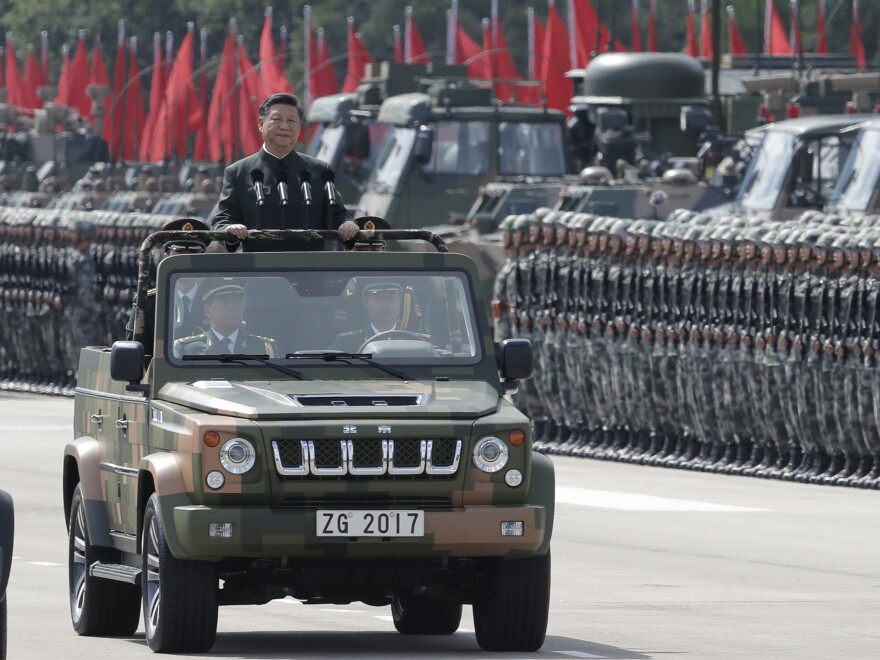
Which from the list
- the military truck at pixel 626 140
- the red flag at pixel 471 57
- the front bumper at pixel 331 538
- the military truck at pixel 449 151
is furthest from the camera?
the red flag at pixel 471 57

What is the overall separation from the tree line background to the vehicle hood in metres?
68.9

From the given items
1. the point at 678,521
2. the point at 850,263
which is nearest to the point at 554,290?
the point at 850,263

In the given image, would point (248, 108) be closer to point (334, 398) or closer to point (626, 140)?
point (626, 140)

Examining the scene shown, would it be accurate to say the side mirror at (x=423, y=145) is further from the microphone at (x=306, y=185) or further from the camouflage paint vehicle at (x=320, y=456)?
the camouflage paint vehicle at (x=320, y=456)

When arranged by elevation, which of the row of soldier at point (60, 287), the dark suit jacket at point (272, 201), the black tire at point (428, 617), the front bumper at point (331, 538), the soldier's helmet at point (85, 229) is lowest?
the row of soldier at point (60, 287)

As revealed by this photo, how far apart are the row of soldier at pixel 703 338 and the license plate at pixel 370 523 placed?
1098 cm

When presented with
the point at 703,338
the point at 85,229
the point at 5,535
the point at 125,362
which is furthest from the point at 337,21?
the point at 5,535

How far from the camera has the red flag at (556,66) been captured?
54.9m

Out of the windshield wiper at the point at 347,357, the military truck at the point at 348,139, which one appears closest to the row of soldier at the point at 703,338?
the military truck at the point at 348,139

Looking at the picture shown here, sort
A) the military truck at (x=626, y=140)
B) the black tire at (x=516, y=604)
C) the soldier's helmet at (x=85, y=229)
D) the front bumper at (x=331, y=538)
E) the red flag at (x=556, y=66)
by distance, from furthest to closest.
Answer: the red flag at (x=556, y=66), the soldier's helmet at (x=85, y=229), the military truck at (x=626, y=140), the black tire at (x=516, y=604), the front bumper at (x=331, y=538)

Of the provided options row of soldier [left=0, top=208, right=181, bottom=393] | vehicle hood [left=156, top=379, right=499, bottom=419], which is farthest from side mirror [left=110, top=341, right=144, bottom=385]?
row of soldier [left=0, top=208, right=181, bottom=393]

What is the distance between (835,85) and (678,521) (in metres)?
19.6

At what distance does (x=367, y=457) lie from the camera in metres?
11.0

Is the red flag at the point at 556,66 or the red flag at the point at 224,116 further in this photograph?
the red flag at the point at 224,116
